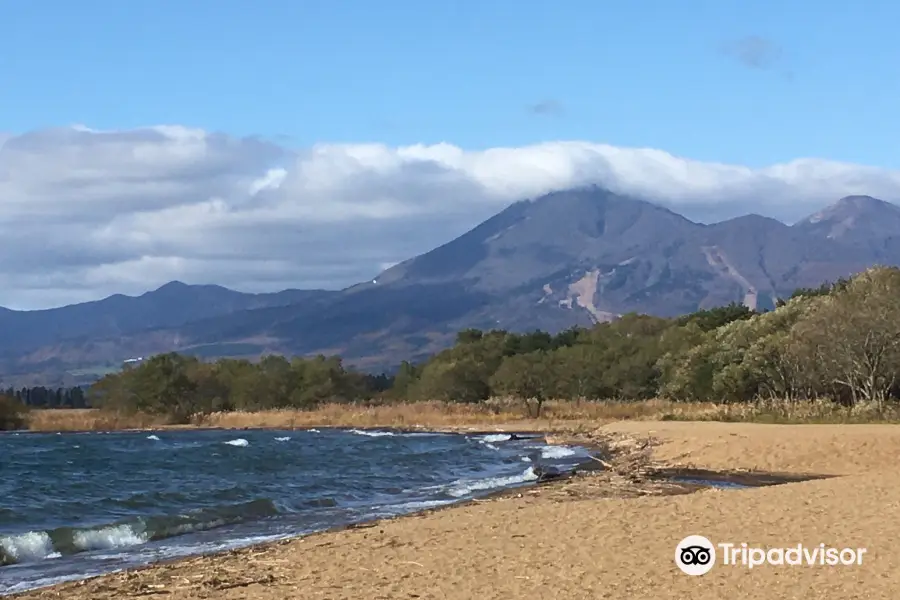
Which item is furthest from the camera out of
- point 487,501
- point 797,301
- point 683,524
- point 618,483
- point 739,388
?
point 797,301

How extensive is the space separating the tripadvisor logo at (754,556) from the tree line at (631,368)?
38859 millimetres

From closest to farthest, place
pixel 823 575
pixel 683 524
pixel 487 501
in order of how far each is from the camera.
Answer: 1. pixel 823 575
2. pixel 683 524
3. pixel 487 501

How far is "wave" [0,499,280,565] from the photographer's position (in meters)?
21.3

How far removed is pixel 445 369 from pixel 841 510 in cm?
9222

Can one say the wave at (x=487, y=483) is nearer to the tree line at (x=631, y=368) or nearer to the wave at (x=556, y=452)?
the wave at (x=556, y=452)

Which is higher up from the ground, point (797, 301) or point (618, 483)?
point (797, 301)

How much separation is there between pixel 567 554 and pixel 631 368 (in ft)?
269

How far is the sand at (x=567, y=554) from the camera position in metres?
14.1

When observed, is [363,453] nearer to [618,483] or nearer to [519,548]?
[618,483]

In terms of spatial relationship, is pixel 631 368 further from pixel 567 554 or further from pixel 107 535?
pixel 567 554

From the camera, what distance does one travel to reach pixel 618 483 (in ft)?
94.5

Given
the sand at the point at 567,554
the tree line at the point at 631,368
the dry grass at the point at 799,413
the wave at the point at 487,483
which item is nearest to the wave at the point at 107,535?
the sand at the point at 567,554

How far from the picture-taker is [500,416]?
82.6 m

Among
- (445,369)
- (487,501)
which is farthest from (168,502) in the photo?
(445,369)
